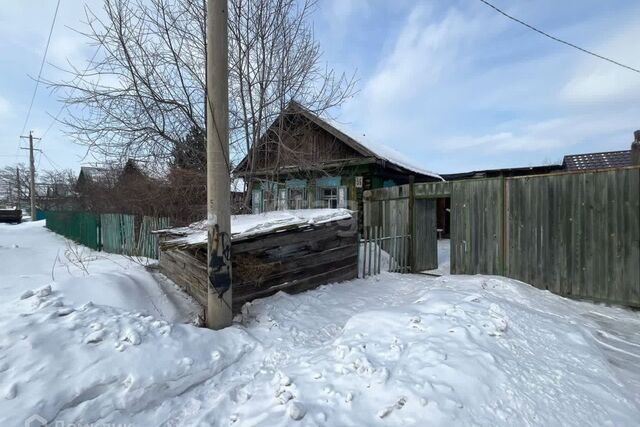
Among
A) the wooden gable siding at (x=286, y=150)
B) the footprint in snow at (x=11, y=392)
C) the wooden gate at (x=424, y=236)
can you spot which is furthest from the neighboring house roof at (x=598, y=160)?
the footprint in snow at (x=11, y=392)

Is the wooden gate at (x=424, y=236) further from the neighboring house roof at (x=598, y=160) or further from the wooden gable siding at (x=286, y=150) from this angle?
the neighboring house roof at (x=598, y=160)

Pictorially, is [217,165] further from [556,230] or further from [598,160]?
[598,160]

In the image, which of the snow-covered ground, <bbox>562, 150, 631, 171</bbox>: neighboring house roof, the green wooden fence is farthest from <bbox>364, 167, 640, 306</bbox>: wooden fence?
the green wooden fence

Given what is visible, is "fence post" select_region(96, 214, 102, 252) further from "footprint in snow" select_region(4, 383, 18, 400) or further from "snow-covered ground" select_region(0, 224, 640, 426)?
"footprint in snow" select_region(4, 383, 18, 400)

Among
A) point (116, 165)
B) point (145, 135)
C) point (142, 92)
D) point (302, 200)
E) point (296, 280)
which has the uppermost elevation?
point (142, 92)

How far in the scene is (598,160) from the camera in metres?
14.0

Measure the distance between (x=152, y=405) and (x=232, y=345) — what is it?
1.05m

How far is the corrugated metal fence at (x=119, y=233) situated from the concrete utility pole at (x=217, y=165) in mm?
4879

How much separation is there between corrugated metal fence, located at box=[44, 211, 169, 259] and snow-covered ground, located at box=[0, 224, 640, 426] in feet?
17.9

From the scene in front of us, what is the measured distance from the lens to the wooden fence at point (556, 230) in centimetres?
502

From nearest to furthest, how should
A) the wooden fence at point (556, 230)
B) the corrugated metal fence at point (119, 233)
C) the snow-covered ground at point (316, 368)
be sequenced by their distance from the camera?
the snow-covered ground at point (316, 368) < the wooden fence at point (556, 230) < the corrugated metal fence at point (119, 233)

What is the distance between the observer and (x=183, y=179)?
790 cm

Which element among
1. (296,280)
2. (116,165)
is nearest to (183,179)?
(116,165)

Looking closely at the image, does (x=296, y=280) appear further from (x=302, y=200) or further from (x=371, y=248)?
(x=302, y=200)
